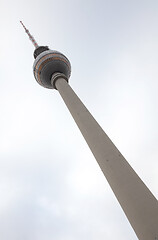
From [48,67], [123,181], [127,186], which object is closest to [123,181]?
[123,181]

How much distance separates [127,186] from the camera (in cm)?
1100

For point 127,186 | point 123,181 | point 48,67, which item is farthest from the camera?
point 48,67

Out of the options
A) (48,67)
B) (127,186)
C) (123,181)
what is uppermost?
(48,67)

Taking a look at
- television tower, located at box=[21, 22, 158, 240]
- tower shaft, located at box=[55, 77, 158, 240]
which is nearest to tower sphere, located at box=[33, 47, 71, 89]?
television tower, located at box=[21, 22, 158, 240]

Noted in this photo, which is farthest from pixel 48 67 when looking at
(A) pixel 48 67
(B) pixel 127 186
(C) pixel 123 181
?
(B) pixel 127 186

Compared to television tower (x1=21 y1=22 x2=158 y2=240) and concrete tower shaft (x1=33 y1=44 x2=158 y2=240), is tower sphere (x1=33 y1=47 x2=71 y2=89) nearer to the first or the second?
television tower (x1=21 y1=22 x2=158 y2=240)

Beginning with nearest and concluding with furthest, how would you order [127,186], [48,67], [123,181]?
1. [127,186]
2. [123,181]
3. [48,67]

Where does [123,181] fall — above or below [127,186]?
above

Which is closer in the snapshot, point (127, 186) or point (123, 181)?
point (127, 186)

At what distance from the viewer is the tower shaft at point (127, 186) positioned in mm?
9133

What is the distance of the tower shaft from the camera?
9133mm

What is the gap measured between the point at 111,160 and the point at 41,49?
37741mm

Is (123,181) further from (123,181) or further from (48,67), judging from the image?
(48,67)

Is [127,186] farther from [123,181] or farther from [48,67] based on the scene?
[48,67]
